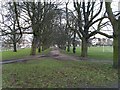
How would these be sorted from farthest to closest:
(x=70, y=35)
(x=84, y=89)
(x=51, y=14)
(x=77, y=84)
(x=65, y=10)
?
(x=70, y=35), (x=65, y=10), (x=51, y=14), (x=77, y=84), (x=84, y=89)

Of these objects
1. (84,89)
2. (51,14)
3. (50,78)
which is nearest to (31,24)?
(51,14)

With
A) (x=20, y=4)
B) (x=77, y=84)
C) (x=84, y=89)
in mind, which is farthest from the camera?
(x=20, y=4)

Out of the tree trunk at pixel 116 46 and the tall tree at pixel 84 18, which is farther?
the tall tree at pixel 84 18

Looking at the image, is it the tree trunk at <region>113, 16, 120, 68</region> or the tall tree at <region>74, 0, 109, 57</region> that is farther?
the tall tree at <region>74, 0, 109, 57</region>

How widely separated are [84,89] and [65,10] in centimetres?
2289

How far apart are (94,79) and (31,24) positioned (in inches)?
753

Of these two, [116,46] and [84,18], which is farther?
[84,18]

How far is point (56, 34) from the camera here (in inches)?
1885

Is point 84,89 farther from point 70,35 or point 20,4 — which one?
point 70,35

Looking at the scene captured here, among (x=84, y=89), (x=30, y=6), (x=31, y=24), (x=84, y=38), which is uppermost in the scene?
(x=30, y=6)

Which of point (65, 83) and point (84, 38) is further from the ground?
point (84, 38)

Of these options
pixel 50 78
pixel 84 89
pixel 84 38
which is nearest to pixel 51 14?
pixel 84 38

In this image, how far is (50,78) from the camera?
10906 mm

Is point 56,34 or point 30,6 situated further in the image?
point 56,34
